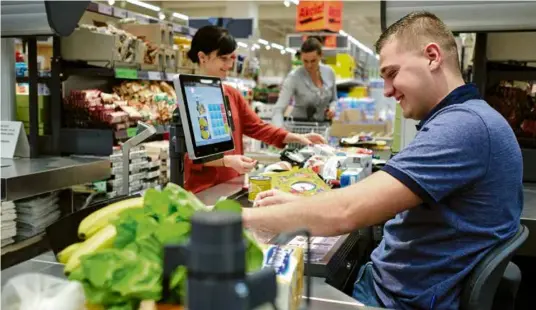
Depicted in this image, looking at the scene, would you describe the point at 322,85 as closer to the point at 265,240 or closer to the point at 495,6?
the point at 495,6

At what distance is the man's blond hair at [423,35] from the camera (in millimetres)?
1675

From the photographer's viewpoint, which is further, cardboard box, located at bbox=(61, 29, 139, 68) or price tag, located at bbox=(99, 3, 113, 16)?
price tag, located at bbox=(99, 3, 113, 16)

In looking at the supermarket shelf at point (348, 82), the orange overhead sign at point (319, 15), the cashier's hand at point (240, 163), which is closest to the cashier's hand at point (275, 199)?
the cashier's hand at point (240, 163)

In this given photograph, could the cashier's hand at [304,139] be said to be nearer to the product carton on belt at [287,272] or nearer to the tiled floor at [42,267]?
the tiled floor at [42,267]

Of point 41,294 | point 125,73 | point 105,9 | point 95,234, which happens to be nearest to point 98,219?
point 95,234

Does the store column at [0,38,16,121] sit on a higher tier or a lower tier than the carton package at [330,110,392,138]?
higher

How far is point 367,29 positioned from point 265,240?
19.8 metres

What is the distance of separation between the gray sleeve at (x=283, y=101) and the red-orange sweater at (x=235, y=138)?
6.79ft

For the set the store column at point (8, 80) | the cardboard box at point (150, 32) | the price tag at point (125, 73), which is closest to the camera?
the store column at point (8, 80)

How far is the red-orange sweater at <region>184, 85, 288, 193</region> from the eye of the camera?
279cm

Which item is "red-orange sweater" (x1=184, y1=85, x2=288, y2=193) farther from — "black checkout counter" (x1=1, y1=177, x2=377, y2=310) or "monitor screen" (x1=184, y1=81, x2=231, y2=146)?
"black checkout counter" (x1=1, y1=177, x2=377, y2=310)

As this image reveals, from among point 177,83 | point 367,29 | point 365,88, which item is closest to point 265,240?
point 177,83

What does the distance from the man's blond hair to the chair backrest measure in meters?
0.58

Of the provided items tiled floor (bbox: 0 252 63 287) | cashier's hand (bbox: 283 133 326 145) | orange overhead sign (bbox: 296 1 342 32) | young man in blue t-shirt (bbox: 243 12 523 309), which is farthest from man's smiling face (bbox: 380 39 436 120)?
orange overhead sign (bbox: 296 1 342 32)
